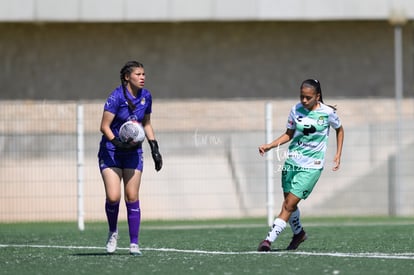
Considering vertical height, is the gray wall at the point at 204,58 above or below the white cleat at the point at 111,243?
above

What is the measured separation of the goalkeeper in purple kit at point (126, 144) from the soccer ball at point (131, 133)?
0.24 ft

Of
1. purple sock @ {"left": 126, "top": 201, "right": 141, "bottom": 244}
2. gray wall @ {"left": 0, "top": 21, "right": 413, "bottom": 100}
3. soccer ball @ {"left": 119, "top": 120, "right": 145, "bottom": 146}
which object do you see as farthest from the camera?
gray wall @ {"left": 0, "top": 21, "right": 413, "bottom": 100}

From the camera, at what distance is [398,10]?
26031 mm

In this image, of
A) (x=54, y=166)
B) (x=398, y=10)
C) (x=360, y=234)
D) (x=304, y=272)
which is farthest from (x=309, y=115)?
(x=398, y=10)

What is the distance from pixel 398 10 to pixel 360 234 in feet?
35.0

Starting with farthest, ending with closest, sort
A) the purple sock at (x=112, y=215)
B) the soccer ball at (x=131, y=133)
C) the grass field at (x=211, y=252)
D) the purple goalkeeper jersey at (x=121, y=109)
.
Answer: the purple sock at (x=112, y=215) < the purple goalkeeper jersey at (x=121, y=109) < the soccer ball at (x=131, y=133) < the grass field at (x=211, y=252)

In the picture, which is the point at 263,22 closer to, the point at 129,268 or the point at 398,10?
the point at 398,10

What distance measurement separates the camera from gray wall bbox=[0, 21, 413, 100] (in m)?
27.4

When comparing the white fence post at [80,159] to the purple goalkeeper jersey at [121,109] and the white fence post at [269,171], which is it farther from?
the purple goalkeeper jersey at [121,109]

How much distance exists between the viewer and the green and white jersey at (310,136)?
1278 cm

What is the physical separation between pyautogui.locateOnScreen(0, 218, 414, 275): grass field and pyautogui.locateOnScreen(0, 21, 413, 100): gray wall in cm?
853

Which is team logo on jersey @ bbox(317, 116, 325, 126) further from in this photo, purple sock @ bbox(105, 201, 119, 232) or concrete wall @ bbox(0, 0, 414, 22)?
concrete wall @ bbox(0, 0, 414, 22)

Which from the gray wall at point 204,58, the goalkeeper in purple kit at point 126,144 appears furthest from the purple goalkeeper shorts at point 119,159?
the gray wall at point 204,58

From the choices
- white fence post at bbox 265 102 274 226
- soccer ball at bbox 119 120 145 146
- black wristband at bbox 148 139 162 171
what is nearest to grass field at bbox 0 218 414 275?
black wristband at bbox 148 139 162 171
